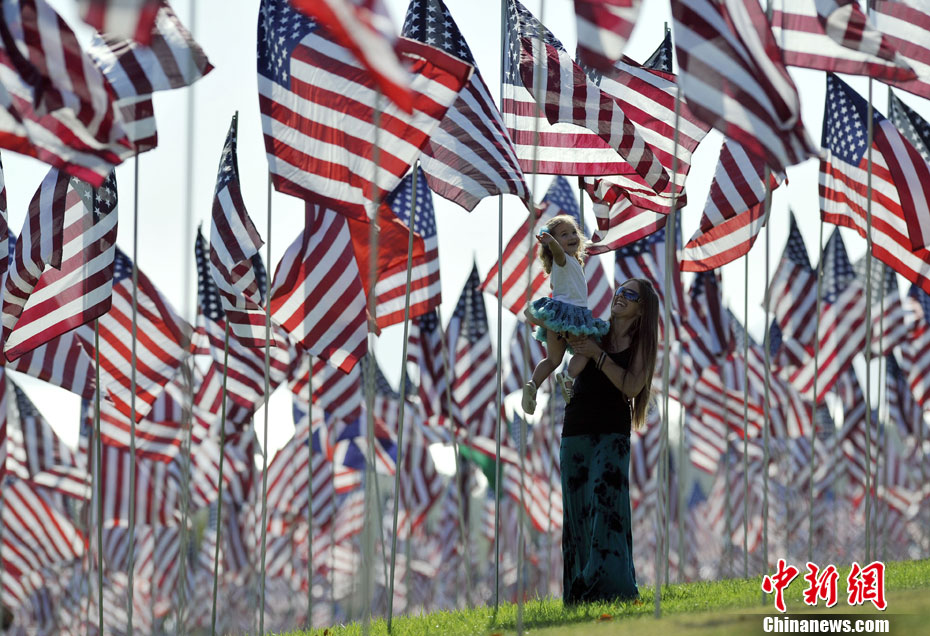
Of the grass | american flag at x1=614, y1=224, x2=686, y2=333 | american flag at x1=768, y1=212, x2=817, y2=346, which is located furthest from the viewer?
american flag at x1=768, y1=212, x2=817, y2=346

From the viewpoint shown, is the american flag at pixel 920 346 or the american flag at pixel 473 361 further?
the american flag at pixel 920 346

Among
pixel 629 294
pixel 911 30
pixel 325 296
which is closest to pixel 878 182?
pixel 911 30

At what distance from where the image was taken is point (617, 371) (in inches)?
361

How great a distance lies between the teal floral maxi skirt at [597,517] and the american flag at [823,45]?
11.9 feet

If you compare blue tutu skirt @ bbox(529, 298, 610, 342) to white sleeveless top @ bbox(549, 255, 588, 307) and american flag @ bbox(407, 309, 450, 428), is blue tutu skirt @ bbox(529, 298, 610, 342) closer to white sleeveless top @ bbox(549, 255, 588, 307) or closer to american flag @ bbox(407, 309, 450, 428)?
white sleeveless top @ bbox(549, 255, 588, 307)

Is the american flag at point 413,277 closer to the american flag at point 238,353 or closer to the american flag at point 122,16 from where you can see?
the american flag at point 238,353

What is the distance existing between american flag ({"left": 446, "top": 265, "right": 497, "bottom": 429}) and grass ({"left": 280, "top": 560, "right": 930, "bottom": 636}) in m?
13.6

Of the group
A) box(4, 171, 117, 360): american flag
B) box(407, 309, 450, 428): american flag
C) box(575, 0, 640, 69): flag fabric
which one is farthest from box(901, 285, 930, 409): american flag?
box(575, 0, 640, 69): flag fabric

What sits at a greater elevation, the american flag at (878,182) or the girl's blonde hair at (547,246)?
the american flag at (878,182)

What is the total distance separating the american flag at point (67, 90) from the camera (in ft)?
31.7

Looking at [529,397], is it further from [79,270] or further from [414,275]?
[414,275]

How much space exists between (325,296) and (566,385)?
22.1ft

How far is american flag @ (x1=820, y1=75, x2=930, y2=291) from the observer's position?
583 inches

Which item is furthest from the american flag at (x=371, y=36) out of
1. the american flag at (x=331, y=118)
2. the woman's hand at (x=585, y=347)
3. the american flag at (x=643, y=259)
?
the american flag at (x=643, y=259)
